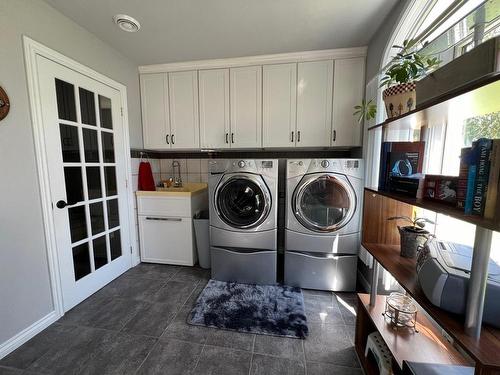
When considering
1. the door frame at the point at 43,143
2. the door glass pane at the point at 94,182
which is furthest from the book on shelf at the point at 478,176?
the door glass pane at the point at 94,182

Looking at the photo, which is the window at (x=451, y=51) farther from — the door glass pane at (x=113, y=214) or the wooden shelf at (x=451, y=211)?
the door glass pane at (x=113, y=214)

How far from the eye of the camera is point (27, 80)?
4.84 feet

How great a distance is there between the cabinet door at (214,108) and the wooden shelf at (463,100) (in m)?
1.80

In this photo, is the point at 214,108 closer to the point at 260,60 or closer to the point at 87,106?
the point at 260,60

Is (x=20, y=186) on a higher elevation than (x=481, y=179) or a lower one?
lower

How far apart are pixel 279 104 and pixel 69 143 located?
6.56 ft

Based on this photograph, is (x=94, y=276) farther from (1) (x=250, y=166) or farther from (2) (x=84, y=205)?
(1) (x=250, y=166)

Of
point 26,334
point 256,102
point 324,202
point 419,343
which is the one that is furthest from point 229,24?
point 26,334

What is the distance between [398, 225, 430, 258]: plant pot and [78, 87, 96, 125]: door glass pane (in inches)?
102

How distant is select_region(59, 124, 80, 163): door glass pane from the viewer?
5.70ft

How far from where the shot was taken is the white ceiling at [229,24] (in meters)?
1.59

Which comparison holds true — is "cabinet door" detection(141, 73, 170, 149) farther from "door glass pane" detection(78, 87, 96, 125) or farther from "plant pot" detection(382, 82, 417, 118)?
"plant pot" detection(382, 82, 417, 118)

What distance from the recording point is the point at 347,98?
2.24 metres

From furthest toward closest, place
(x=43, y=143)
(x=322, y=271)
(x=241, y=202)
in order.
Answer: (x=241, y=202) < (x=322, y=271) < (x=43, y=143)
